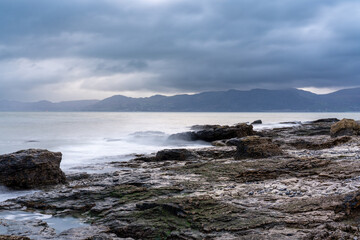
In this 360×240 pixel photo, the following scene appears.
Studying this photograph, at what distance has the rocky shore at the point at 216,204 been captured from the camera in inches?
209

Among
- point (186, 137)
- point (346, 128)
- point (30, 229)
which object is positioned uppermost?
point (346, 128)

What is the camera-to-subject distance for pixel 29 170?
10508 millimetres

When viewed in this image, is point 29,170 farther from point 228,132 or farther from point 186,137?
point 186,137

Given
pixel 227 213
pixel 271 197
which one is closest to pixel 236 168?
pixel 271 197

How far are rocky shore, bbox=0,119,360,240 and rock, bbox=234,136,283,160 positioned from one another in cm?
171

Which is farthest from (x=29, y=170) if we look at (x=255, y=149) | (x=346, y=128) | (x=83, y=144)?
(x=83, y=144)

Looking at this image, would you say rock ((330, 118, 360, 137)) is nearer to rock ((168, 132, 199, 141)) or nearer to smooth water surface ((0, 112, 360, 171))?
smooth water surface ((0, 112, 360, 171))

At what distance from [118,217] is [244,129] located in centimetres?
1973

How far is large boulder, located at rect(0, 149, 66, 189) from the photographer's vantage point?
10.3 metres

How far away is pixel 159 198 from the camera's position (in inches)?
299

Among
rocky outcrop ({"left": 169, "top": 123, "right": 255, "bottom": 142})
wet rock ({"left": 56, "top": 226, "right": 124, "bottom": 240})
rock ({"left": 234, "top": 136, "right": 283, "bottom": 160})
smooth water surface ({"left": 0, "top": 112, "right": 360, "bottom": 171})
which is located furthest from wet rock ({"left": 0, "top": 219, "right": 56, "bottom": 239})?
rocky outcrop ({"left": 169, "top": 123, "right": 255, "bottom": 142})

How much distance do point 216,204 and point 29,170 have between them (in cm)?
712

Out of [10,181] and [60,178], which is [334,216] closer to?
[60,178]

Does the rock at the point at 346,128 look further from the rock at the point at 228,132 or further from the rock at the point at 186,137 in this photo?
the rock at the point at 186,137
